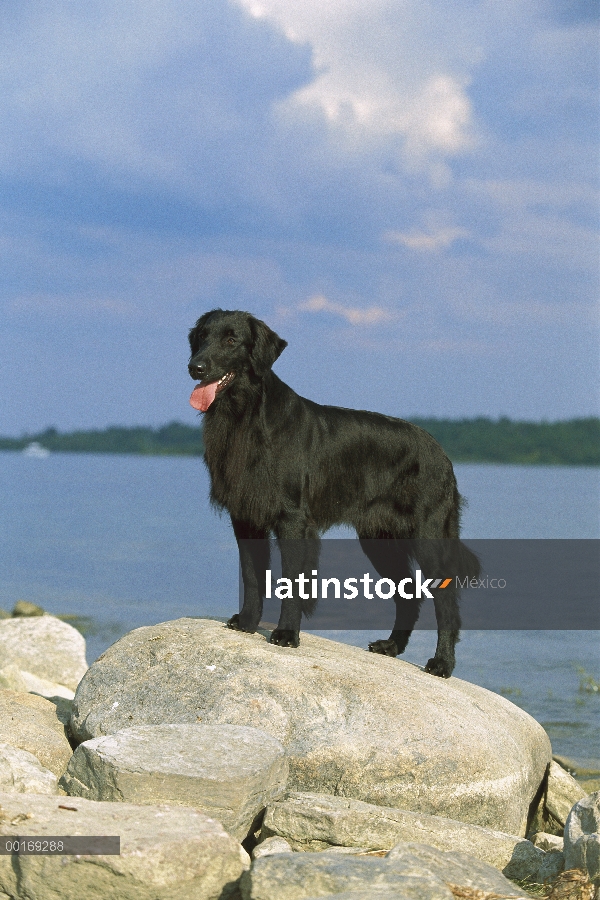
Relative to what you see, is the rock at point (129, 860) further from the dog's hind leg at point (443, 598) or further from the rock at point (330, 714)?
the dog's hind leg at point (443, 598)

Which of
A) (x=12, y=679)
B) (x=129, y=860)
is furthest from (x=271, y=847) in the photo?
(x=12, y=679)

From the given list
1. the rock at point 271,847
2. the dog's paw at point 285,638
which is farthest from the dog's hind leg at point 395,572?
the rock at point 271,847

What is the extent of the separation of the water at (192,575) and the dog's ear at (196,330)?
114cm

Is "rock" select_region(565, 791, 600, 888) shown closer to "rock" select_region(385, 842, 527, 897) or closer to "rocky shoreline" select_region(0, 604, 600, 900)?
"rocky shoreline" select_region(0, 604, 600, 900)

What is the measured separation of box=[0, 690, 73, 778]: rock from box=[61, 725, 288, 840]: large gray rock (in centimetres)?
81

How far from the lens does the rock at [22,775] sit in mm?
5262

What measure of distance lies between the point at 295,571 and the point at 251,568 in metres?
0.39

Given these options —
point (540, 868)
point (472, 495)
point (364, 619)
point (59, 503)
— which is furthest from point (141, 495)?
point (540, 868)

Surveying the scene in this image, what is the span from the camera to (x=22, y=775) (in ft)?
17.5

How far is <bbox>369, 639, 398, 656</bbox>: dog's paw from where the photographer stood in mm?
7438

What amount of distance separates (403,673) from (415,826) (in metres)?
1.56

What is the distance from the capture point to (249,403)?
6535 mm

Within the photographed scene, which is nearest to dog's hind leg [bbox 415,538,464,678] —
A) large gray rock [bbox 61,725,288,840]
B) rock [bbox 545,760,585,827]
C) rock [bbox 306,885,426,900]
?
rock [bbox 545,760,585,827]

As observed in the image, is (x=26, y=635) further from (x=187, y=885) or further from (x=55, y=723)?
(x=187, y=885)
